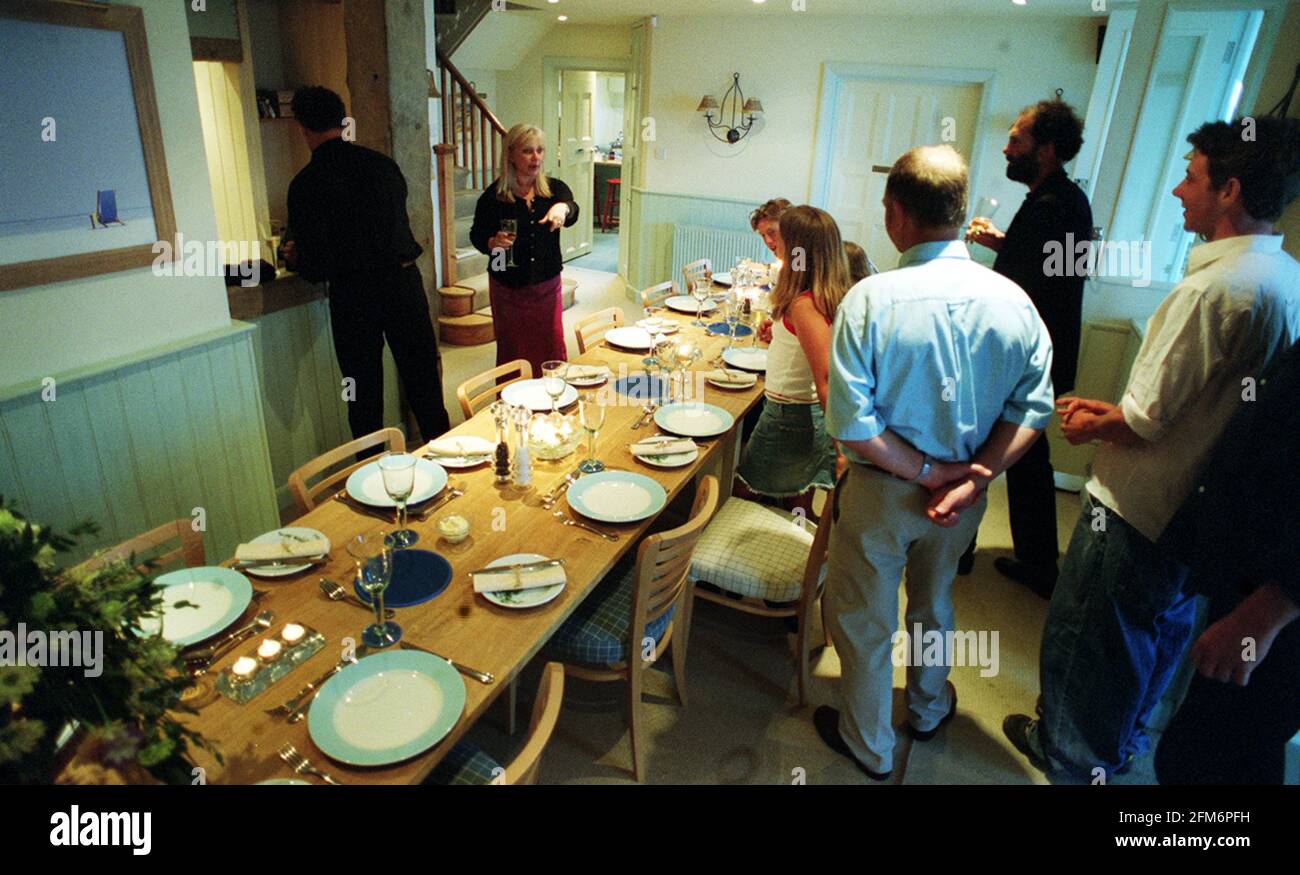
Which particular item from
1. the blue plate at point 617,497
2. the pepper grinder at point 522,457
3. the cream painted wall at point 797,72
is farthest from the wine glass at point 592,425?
the cream painted wall at point 797,72

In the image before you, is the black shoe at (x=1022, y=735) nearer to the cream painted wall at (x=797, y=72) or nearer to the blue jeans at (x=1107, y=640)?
the blue jeans at (x=1107, y=640)

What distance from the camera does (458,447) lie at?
2.27m

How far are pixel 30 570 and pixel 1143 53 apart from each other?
13.1 ft

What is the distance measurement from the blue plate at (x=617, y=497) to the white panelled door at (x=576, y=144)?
616cm

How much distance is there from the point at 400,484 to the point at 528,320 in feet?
7.24

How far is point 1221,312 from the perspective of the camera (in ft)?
5.39

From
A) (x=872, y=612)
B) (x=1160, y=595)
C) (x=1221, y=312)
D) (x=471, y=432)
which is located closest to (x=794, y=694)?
(x=872, y=612)

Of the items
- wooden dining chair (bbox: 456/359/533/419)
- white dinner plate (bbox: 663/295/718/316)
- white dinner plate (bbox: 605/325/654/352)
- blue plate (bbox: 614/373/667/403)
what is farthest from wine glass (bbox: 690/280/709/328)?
wooden dining chair (bbox: 456/359/533/419)

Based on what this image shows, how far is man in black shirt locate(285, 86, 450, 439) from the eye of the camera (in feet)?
9.80

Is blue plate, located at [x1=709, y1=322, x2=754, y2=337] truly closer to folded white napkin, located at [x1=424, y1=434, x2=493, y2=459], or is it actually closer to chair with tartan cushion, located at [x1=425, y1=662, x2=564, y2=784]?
folded white napkin, located at [x1=424, y1=434, x2=493, y2=459]

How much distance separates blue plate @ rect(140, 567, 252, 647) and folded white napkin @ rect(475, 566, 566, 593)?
0.48 m

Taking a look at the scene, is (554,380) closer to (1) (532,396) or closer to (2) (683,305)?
(1) (532,396)

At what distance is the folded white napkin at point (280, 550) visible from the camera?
169 centimetres

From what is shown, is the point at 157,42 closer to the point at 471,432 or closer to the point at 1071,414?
the point at 471,432
